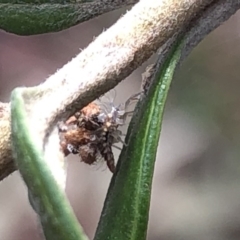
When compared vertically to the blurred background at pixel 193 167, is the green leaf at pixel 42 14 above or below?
below

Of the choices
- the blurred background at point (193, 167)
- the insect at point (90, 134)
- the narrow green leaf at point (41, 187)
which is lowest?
the narrow green leaf at point (41, 187)

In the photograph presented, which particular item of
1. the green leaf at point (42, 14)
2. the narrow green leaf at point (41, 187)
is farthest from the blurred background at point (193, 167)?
the narrow green leaf at point (41, 187)

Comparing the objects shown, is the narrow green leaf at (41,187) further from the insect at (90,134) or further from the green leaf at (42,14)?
the green leaf at (42,14)

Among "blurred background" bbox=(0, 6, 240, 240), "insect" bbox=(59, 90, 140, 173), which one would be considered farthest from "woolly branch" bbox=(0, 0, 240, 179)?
"blurred background" bbox=(0, 6, 240, 240)

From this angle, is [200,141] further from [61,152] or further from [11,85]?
[61,152]

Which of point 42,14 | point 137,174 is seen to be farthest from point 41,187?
point 42,14

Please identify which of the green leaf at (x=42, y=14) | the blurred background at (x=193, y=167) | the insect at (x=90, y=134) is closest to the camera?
the insect at (x=90, y=134)

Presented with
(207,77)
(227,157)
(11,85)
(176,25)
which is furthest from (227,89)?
(176,25)
